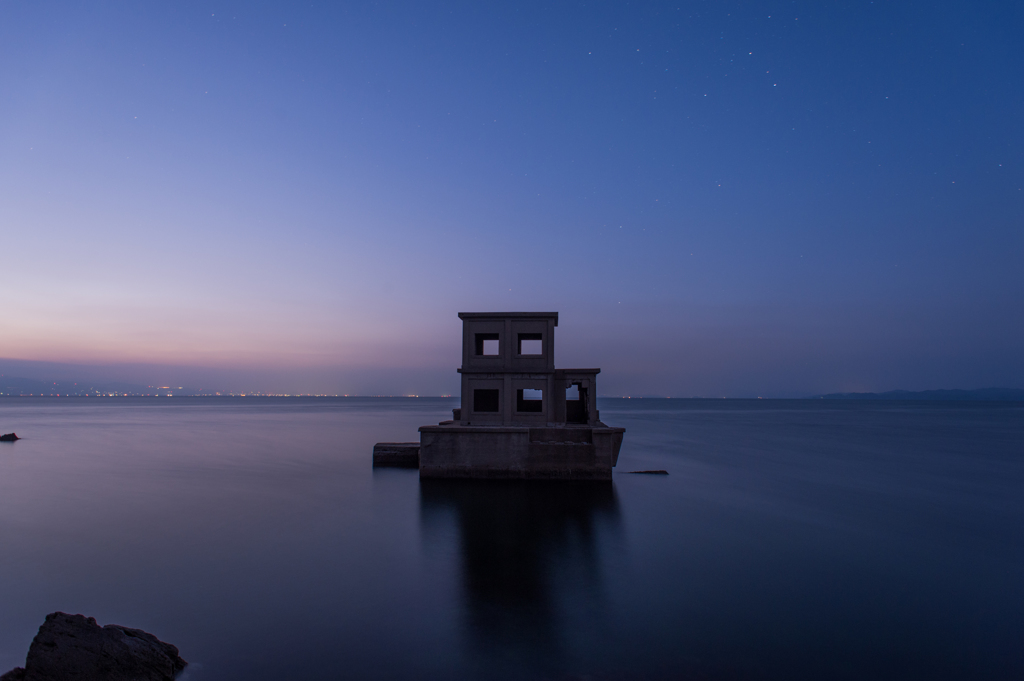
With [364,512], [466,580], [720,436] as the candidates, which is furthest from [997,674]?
[720,436]

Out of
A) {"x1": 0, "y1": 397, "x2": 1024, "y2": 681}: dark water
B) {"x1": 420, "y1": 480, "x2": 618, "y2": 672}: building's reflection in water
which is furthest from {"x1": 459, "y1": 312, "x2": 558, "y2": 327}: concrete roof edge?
{"x1": 0, "y1": 397, "x2": 1024, "y2": 681}: dark water

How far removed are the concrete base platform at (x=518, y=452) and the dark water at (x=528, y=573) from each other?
89 centimetres

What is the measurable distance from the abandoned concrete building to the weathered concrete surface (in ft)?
19.0

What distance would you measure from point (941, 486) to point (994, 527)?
8.90m

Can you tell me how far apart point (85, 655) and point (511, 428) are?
52.4ft

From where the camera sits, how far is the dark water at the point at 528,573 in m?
8.34

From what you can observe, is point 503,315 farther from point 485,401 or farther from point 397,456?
point 397,456

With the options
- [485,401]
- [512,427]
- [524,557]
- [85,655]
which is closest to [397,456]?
[485,401]

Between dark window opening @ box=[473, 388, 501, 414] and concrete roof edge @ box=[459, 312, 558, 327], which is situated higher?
concrete roof edge @ box=[459, 312, 558, 327]

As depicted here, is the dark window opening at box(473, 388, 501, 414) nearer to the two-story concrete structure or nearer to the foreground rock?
the two-story concrete structure

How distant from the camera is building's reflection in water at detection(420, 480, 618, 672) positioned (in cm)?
891

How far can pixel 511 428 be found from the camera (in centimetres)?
2123

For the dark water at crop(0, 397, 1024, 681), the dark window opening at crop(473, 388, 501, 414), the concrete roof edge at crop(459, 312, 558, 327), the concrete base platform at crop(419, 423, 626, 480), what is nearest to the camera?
the dark water at crop(0, 397, 1024, 681)

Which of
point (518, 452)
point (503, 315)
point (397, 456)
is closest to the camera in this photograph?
point (518, 452)
